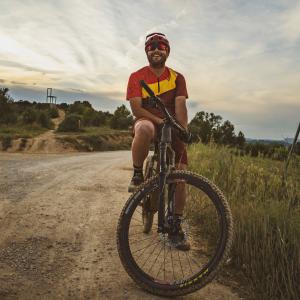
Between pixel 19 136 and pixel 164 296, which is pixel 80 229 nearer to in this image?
pixel 164 296

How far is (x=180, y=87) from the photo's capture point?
3.96 metres

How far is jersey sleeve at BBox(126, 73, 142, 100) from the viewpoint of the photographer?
3847mm

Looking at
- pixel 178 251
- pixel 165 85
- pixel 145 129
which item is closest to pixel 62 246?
pixel 178 251

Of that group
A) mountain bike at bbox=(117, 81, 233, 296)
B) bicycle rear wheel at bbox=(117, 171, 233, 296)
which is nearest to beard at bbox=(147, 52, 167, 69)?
mountain bike at bbox=(117, 81, 233, 296)

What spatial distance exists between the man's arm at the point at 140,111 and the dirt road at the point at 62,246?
1373 millimetres

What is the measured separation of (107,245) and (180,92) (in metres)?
1.76

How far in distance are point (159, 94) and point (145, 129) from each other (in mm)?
520

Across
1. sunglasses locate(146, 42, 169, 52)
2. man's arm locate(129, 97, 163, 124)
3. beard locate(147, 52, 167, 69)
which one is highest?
sunglasses locate(146, 42, 169, 52)

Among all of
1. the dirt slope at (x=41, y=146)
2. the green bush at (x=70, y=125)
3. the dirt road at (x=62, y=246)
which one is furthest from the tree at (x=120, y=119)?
the dirt road at (x=62, y=246)

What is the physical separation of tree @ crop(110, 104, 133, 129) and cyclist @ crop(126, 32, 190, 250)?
134ft

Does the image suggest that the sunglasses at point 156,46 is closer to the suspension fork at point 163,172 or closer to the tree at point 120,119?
the suspension fork at point 163,172

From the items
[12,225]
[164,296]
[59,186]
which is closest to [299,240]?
[164,296]

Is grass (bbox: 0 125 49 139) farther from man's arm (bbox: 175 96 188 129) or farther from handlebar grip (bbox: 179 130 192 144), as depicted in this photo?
handlebar grip (bbox: 179 130 192 144)

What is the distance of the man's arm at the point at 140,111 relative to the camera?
371 cm
